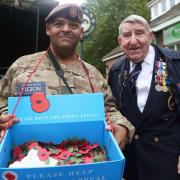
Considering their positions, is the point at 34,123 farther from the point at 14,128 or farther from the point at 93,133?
the point at 93,133

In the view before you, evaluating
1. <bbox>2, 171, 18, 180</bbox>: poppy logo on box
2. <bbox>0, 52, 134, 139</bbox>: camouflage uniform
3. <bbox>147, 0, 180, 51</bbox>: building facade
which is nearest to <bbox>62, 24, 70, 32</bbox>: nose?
<bbox>0, 52, 134, 139</bbox>: camouflage uniform

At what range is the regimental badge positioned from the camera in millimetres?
2783

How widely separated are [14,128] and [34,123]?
11cm

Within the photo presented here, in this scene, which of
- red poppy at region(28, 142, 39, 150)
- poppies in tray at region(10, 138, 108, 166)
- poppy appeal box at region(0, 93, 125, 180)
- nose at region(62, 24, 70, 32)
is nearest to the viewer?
poppies in tray at region(10, 138, 108, 166)

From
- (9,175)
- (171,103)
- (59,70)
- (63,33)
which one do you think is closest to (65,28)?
(63,33)

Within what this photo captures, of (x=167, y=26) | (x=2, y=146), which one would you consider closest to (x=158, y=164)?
(x=2, y=146)

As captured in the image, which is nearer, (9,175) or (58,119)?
(9,175)

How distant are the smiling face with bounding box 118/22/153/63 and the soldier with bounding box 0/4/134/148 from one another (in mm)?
527

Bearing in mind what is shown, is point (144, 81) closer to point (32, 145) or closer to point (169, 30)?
point (32, 145)

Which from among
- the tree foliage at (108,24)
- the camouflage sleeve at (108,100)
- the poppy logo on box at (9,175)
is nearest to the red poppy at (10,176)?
the poppy logo on box at (9,175)

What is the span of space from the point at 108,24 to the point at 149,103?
109 ft

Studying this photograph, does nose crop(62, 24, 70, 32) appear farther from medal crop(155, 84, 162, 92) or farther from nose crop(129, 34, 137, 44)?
medal crop(155, 84, 162, 92)

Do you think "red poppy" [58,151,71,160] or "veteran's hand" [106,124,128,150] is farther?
"veteran's hand" [106,124,128,150]

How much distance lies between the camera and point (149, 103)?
2.76m
